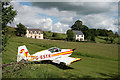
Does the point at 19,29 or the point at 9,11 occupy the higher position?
the point at 19,29

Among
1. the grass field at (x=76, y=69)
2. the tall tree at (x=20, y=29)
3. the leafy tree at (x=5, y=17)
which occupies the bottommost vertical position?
the grass field at (x=76, y=69)

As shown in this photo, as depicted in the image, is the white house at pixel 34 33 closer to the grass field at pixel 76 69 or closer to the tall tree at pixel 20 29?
the tall tree at pixel 20 29

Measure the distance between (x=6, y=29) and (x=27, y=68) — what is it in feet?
20.8

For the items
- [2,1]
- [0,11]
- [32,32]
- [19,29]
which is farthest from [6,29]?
[32,32]

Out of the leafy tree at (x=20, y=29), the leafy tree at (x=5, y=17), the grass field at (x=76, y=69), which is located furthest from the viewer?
the leafy tree at (x=20, y=29)

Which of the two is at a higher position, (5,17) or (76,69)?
(5,17)

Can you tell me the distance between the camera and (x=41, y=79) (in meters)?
5.77

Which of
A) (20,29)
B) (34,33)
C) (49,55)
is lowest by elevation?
(49,55)

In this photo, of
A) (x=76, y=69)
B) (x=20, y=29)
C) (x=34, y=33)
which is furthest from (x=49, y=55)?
(x=34, y=33)

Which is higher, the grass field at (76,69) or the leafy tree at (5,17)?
the leafy tree at (5,17)

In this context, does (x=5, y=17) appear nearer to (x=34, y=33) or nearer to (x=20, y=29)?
(x=20, y=29)

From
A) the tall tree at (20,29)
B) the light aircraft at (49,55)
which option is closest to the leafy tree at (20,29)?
the tall tree at (20,29)

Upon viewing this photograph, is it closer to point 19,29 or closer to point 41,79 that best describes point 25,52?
point 41,79

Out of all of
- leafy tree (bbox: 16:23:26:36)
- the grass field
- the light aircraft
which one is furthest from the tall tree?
the light aircraft
